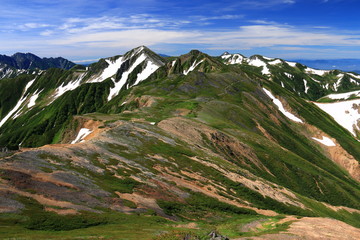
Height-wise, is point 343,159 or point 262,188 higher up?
point 262,188

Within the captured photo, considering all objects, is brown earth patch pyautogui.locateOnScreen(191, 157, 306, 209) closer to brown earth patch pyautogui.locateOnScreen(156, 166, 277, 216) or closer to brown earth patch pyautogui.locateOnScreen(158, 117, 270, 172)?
brown earth patch pyautogui.locateOnScreen(156, 166, 277, 216)

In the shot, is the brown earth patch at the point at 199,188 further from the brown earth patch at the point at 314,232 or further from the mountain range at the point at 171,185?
the brown earth patch at the point at 314,232

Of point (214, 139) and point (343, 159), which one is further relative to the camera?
point (343, 159)

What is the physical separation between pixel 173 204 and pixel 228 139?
45.0 metres

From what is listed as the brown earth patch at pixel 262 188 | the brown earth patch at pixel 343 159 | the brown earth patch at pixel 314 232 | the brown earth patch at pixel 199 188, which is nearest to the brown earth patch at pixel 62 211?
the brown earth patch at pixel 314 232

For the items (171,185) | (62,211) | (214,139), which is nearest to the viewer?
(62,211)

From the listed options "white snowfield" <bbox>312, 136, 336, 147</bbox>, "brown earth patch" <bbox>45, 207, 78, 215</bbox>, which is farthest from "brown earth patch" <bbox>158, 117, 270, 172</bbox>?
"white snowfield" <bbox>312, 136, 336, 147</bbox>

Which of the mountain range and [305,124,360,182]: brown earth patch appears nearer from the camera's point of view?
the mountain range

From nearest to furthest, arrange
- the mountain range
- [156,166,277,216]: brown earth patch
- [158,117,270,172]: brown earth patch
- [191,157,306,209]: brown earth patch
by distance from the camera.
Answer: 1. the mountain range
2. [156,166,277,216]: brown earth patch
3. [191,157,306,209]: brown earth patch
4. [158,117,270,172]: brown earth patch

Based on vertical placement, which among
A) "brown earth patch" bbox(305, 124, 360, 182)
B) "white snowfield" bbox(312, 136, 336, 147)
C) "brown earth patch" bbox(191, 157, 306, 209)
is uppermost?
"brown earth patch" bbox(191, 157, 306, 209)

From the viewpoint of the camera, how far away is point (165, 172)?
156 feet

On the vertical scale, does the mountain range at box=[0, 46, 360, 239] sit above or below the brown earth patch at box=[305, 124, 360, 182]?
above

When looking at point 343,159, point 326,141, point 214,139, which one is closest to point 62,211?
point 214,139

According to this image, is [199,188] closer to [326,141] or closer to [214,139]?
[214,139]
